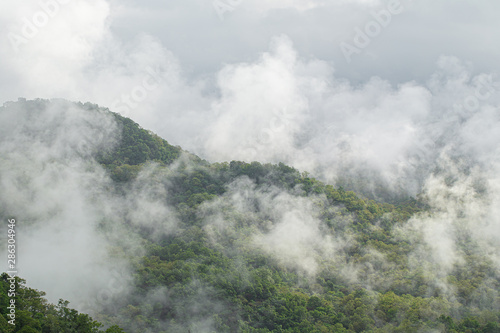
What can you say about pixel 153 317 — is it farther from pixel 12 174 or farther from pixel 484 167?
pixel 484 167

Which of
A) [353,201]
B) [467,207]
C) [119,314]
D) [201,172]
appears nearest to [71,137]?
[201,172]

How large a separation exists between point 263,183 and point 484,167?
57151 mm

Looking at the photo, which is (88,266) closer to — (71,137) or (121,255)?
(121,255)

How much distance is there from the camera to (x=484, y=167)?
92375 mm

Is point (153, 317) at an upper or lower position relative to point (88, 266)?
lower

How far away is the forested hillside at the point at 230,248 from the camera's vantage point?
1421 inches

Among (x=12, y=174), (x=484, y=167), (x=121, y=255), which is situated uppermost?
(x=484, y=167)

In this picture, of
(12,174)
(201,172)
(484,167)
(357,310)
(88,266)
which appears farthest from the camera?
(484,167)

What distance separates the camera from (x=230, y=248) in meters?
50.0

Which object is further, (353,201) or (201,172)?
(201,172)

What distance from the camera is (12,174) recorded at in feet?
174

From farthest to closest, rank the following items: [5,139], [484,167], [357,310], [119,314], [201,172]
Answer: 1. [484,167]
2. [201,172]
3. [5,139]
4. [357,310]
5. [119,314]

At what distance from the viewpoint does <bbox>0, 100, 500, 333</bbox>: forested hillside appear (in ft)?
118

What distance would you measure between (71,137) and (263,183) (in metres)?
31.3
